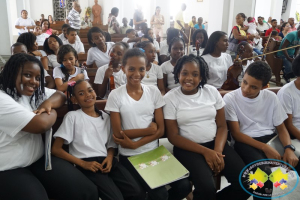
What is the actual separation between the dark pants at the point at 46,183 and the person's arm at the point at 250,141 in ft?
3.31

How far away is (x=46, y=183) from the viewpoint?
1.40m

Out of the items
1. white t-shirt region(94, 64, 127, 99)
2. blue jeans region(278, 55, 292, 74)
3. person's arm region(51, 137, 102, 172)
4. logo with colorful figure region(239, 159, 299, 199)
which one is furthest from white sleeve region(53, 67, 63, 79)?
blue jeans region(278, 55, 292, 74)

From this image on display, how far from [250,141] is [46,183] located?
1.29 metres

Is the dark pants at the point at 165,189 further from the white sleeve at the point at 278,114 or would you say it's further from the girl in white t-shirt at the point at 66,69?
the girl in white t-shirt at the point at 66,69

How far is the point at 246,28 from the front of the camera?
5.35 metres

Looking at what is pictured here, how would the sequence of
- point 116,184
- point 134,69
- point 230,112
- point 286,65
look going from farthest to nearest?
1. point 286,65
2. point 230,112
3. point 134,69
4. point 116,184

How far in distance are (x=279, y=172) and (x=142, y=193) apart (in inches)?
35.9

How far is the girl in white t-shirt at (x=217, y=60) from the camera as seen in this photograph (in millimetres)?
2797

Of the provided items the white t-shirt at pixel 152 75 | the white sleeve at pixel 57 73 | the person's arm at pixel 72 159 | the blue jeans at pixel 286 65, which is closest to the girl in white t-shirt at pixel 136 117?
the person's arm at pixel 72 159

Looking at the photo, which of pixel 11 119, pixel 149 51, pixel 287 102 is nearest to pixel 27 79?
pixel 11 119

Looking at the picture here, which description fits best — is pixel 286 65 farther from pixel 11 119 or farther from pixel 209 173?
pixel 11 119

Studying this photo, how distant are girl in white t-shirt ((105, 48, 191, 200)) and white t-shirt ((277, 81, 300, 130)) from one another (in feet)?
3.12

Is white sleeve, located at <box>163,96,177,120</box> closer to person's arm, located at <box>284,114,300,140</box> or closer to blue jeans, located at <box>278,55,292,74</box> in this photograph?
person's arm, located at <box>284,114,300,140</box>

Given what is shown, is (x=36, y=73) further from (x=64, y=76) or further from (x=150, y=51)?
(x=150, y=51)
